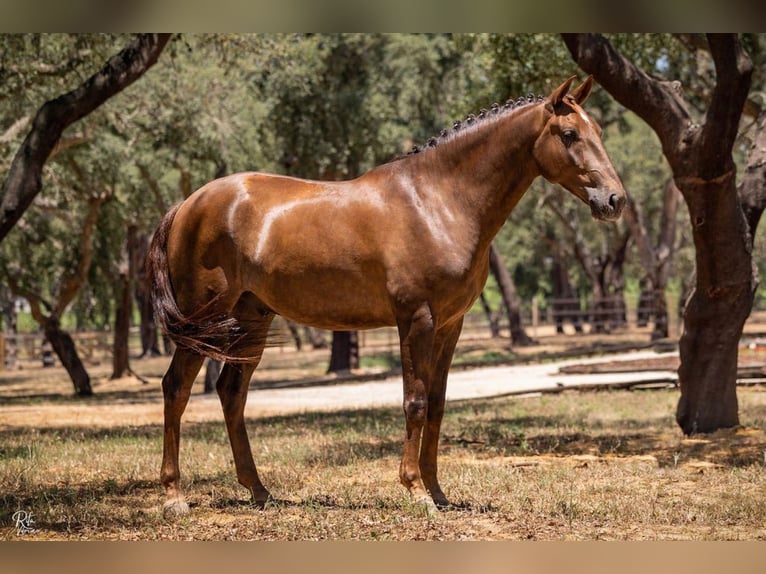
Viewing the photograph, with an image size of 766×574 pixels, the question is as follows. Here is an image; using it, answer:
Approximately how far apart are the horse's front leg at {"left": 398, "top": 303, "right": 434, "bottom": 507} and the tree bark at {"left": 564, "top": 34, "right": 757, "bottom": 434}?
13.8 feet

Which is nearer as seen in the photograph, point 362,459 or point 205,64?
point 362,459

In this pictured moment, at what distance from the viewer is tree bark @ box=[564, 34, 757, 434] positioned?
8.92 metres

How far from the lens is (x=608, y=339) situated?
35219 millimetres

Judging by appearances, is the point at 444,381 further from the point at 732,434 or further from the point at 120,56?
the point at 120,56

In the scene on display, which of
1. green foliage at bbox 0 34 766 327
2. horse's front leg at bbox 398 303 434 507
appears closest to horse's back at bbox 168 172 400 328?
horse's front leg at bbox 398 303 434 507

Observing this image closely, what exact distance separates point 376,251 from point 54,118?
502cm

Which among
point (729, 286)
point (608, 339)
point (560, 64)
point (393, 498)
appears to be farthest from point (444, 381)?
point (608, 339)

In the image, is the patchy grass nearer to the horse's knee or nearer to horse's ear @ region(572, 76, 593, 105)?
the horse's knee

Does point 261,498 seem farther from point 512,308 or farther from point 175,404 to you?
point 512,308

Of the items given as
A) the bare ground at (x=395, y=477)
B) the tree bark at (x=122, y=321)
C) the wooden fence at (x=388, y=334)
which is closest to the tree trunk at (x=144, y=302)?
the wooden fence at (x=388, y=334)

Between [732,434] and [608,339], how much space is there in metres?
25.8

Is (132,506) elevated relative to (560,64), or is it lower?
lower

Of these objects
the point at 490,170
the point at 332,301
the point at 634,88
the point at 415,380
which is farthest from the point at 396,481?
the point at 634,88

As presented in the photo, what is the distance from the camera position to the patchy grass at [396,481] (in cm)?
592
